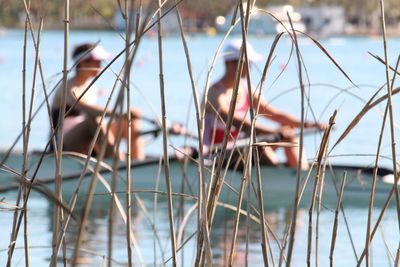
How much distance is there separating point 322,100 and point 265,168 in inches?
591

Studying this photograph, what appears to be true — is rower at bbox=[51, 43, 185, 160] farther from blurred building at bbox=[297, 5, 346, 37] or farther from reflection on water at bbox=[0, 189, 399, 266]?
blurred building at bbox=[297, 5, 346, 37]

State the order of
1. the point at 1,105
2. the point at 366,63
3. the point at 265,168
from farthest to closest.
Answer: the point at 366,63 → the point at 1,105 → the point at 265,168

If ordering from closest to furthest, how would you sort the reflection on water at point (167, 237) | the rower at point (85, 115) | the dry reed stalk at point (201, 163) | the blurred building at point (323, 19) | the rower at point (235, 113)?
the dry reed stalk at point (201, 163), the reflection on water at point (167, 237), the rower at point (235, 113), the rower at point (85, 115), the blurred building at point (323, 19)

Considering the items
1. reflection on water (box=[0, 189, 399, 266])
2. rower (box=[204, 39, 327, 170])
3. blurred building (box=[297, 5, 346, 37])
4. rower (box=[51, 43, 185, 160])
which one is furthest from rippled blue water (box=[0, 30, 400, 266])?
blurred building (box=[297, 5, 346, 37])

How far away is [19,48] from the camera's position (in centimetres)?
4684

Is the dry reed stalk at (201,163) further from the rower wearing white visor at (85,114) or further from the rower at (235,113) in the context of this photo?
the rower wearing white visor at (85,114)

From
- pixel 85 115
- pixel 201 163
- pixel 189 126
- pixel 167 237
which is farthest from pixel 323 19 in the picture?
pixel 201 163

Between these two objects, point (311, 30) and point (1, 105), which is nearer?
point (1, 105)

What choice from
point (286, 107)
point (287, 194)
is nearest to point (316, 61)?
point (286, 107)

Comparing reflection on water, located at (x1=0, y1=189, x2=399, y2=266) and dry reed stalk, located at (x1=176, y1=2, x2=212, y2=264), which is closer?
dry reed stalk, located at (x1=176, y1=2, x2=212, y2=264)

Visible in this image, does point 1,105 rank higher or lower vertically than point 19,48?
lower

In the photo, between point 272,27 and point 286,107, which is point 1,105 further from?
point 272,27

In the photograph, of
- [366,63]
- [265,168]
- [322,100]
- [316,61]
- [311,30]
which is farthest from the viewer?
[311,30]

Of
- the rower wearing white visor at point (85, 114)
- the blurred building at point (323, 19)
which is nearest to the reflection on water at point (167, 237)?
the rower wearing white visor at point (85, 114)
